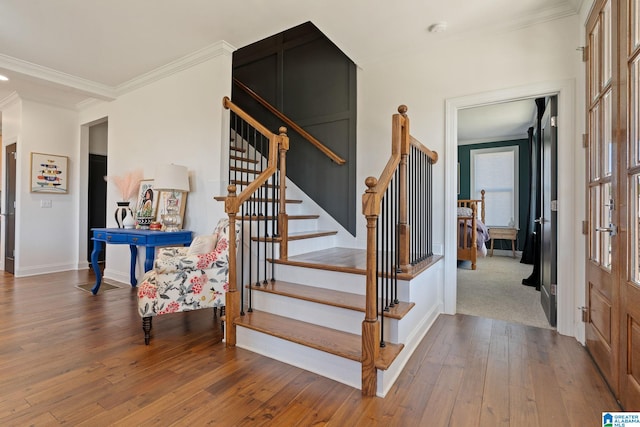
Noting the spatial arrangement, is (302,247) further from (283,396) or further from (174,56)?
(174,56)

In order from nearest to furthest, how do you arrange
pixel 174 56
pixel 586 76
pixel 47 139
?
pixel 586 76
pixel 174 56
pixel 47 139

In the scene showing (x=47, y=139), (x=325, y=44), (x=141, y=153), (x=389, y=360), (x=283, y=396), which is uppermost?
(x=325, y=44)

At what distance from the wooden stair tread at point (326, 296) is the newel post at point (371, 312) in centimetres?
24

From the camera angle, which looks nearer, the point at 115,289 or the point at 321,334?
the point at 321,334

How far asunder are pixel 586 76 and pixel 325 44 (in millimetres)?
2733

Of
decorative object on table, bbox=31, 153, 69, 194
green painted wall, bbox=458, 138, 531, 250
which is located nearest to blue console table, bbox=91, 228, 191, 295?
decorative object on table, bbox=31, 153, 69, 194

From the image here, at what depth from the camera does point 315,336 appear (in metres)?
2.09

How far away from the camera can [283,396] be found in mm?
1739

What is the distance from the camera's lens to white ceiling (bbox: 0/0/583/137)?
2.65 metres

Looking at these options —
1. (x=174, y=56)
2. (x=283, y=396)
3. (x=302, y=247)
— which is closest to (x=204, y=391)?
(x=283, y=396)

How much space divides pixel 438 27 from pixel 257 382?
320cm

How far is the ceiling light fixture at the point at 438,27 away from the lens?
284cm

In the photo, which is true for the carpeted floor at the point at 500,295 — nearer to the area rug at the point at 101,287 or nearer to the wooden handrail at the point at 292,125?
the wooden handrail at the point at 292,125

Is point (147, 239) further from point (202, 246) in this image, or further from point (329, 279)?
point (329, 279)
